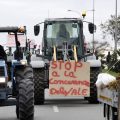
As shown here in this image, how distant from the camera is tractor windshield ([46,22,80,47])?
23.5 metres

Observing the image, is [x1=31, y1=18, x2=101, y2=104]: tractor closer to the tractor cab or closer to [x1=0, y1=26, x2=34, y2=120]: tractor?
the tractor cab

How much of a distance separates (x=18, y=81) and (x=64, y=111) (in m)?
4.75

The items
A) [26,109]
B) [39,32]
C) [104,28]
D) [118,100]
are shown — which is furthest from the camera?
[104,28]

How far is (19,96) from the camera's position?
14.6 metres

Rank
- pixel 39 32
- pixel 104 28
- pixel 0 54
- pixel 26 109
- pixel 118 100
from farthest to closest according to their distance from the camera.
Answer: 1. pixel 104 28
2. pixel 39 32
3. pixel 0 54
4. pixel 26 109
5. pixel 118 100

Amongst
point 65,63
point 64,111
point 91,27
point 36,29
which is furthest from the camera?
point 91,27

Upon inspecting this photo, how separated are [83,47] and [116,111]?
11.9m

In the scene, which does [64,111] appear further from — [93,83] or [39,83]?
[93,83]

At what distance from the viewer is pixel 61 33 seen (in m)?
23.6

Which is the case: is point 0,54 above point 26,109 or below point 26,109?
above

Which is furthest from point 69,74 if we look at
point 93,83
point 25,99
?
point 25,99

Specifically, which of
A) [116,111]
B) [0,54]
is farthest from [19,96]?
[116,111]

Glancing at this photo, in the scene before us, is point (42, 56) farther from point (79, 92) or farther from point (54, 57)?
point (79, 92)

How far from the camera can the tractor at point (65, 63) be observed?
70.8ft
